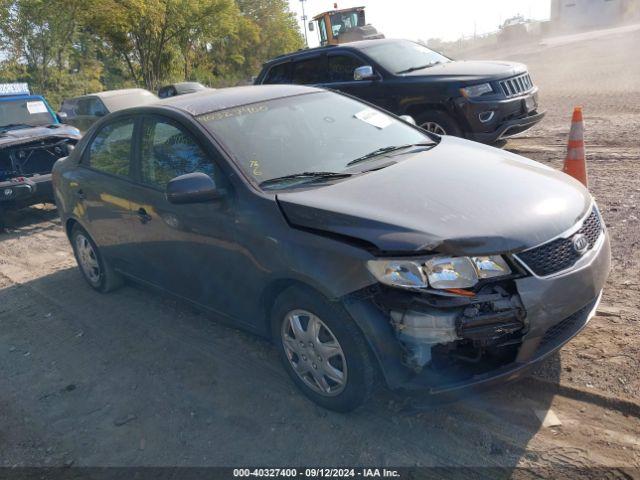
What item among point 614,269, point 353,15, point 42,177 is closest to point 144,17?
point 353,15

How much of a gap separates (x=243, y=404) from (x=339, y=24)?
69.9 ft

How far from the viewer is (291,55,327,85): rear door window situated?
8961 millimetres

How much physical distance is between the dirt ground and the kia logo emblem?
769 mm

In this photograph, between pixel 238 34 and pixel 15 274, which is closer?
pixel 15 274

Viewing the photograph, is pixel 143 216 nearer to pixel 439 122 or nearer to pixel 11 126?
pixel 439 122

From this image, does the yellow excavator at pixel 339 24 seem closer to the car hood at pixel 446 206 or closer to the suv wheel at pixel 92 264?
the suv wheel at pixel 92 264

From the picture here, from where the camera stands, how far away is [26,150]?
26.7 feet

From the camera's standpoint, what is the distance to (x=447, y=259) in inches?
101

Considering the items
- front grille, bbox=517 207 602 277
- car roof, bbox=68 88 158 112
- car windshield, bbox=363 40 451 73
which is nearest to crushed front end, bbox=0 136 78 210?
car windshield, bbox=363 40 451 73

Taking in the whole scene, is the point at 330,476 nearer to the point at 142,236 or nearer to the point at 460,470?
the point at 460,470

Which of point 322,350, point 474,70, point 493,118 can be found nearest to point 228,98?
point 322,350

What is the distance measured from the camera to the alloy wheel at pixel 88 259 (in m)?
5.03

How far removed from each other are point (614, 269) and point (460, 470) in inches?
97.8

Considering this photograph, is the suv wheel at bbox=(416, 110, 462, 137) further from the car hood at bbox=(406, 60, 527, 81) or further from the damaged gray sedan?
the damaged gray sedan
